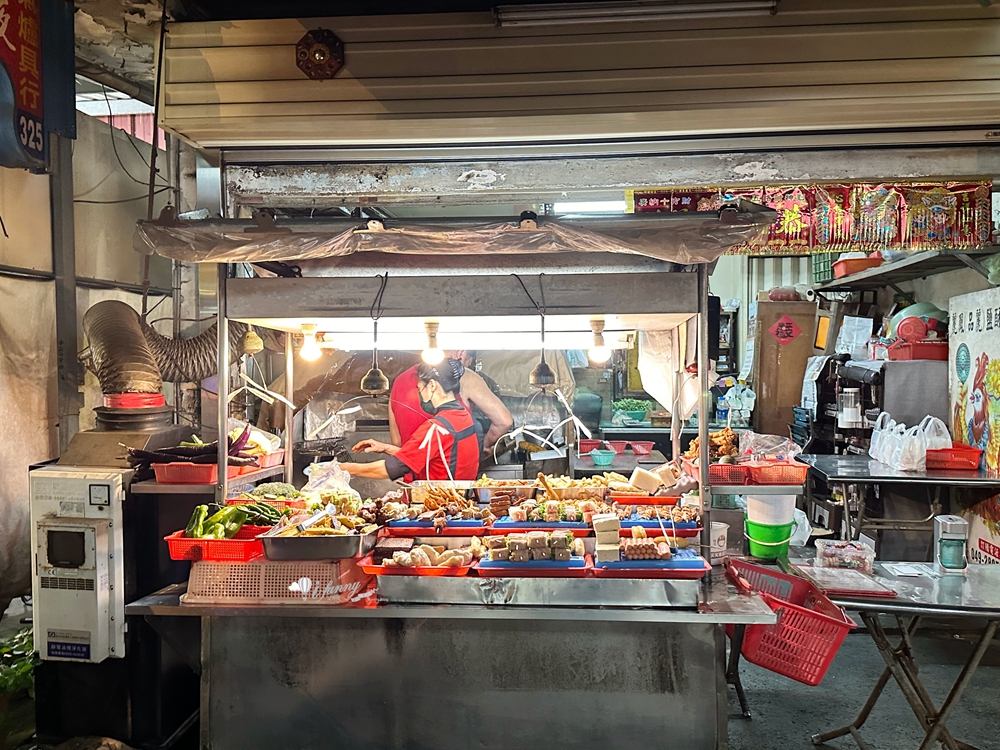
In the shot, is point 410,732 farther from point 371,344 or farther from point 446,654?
point 371,344

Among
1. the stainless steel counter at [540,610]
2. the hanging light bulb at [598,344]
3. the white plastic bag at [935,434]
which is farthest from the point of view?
the white plastic bag at [935,434]

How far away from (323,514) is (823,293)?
988 cm

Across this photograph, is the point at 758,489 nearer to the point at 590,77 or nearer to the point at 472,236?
the point at 472,236

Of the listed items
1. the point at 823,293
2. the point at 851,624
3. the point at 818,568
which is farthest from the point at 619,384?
the point at 851,624

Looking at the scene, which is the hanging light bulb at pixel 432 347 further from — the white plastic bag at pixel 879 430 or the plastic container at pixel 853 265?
the plastic container at pixel 853 265

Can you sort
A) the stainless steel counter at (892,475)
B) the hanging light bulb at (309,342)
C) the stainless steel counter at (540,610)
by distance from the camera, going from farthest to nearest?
1. the stainless steel counter at (892,475)
2. the hanging light bulb at (309,342)
3. the stainless steel counter at (540,610)

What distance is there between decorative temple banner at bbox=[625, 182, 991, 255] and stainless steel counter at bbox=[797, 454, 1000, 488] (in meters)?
2.34

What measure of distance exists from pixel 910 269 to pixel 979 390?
196 cm

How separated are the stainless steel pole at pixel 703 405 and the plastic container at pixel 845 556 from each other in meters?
0.86

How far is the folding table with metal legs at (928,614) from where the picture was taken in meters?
3.76

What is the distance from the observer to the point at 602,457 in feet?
23.2

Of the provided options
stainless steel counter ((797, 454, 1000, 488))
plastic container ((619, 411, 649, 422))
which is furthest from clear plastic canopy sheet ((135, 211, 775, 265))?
plastic container ((619, 411, 649, 422))

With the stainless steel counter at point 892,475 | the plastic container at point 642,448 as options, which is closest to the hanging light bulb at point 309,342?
the plastic container at point 642,448

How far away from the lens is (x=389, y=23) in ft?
14.1
